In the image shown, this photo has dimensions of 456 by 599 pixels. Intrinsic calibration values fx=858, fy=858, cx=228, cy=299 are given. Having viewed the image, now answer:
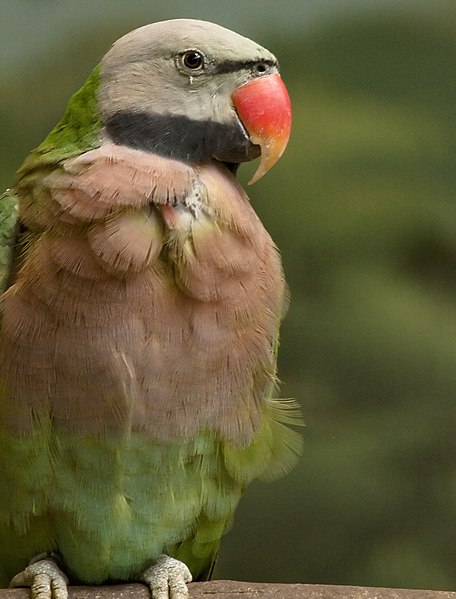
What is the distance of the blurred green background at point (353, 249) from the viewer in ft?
5.51

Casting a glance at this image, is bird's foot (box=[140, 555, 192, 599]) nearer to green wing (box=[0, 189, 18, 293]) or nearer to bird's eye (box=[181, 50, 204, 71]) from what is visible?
green wing (box=[0, 189, 18, 293])

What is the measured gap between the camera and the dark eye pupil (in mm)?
1061

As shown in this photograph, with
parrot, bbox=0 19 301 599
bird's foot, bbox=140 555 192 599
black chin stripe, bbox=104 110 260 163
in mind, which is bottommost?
bird's foot, bbox=140 555 192 599

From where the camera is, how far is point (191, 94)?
1.07 metres

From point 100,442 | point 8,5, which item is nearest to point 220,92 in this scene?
point 100,442

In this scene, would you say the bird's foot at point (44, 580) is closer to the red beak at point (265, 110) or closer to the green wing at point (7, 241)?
the green wing at point (7, 241)

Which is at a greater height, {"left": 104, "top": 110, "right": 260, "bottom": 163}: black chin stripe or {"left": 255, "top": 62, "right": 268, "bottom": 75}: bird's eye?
{"left": 255, "top": 62, "right": 268, "bottom": 75}: bird's eye

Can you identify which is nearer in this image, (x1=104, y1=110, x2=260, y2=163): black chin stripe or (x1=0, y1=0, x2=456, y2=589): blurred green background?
(x1=104, y1=110, x2=260, y2=163): black chin stripe

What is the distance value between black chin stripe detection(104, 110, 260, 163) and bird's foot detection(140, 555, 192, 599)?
21.9 inches

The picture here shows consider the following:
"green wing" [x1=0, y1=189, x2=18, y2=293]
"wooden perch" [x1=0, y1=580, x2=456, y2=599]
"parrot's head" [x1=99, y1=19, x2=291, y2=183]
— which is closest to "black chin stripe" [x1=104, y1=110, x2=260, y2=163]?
"parrot's head" [x1=99, y1=19, x2=291, y2=183]

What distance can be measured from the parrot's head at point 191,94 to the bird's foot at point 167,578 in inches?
21.9

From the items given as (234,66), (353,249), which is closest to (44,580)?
(234,66)

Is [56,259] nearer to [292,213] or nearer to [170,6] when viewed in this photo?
[292,213]

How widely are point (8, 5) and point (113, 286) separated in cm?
92
